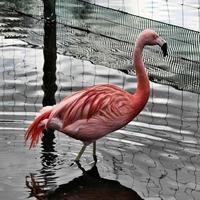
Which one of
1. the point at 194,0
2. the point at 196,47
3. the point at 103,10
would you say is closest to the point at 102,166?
the point at 196,47

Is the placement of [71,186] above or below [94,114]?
below

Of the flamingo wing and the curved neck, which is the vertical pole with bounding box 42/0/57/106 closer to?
the flamingo wing

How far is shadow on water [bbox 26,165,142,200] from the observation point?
5742 millimetres

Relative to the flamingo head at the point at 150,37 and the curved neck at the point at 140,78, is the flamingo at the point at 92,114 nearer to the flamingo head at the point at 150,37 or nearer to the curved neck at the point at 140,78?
the curved neck at the point at 140,78

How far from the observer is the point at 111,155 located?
263 inches

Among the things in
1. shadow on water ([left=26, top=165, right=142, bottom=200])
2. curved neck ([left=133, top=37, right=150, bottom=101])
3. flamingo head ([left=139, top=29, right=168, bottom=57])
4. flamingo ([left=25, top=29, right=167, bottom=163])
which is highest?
flamingo head ([left=139, top=29, right=168, bottom=57])

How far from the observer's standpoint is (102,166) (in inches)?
253

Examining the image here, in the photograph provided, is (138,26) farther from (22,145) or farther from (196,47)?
(22,145)

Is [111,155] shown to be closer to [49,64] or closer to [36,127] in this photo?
[36,127]

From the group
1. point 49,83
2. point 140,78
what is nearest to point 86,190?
point 140,78

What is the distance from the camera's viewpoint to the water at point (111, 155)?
231 inches

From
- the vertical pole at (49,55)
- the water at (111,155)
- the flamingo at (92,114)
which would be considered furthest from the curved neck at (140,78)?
the vertical pole at (49,55)

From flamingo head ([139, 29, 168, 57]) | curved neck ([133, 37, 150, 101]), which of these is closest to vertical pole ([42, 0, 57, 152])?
curved neck ([133, 37, 150, 101])

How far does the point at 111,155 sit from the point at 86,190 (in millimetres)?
833
